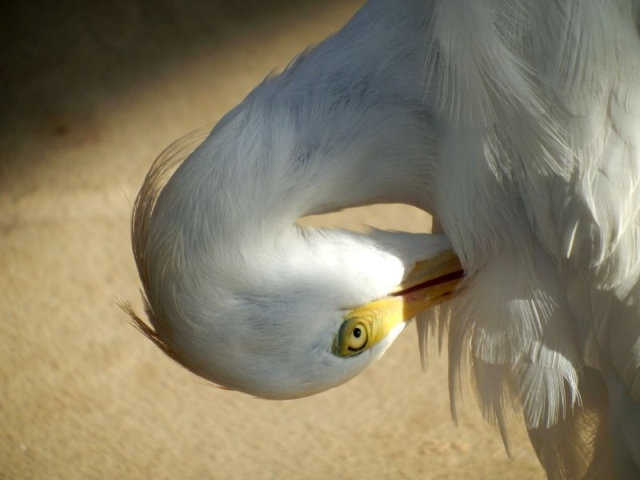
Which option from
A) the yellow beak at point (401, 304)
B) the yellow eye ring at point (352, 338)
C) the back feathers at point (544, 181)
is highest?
the back feathers at point (544, 181)

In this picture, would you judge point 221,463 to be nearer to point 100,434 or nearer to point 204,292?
point 100,434

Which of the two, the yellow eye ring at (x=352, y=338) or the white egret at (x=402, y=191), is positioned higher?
the white egret at (x=402, y=191)

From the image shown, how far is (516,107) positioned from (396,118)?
0.23m

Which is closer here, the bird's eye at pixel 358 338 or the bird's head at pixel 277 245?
the bird's head at pixel 277 245

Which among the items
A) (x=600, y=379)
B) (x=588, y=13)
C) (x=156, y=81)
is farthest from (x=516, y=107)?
(x=156, y=81)

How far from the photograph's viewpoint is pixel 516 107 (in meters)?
1.76

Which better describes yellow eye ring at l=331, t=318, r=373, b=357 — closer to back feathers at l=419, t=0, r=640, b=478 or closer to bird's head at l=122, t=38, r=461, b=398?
bird's head at l=122, t=38, r=461, b=398

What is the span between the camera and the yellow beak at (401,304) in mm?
1827

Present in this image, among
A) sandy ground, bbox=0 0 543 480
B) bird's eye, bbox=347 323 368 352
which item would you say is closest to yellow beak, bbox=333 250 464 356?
bird's eye, bbox=347 323 368 352

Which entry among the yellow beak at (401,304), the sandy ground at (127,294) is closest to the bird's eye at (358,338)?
the yellow beak at (401,304)

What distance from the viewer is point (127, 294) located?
3498 mm

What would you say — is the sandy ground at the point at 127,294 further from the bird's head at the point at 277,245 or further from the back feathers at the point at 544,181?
the back feathers at the point at 544,181

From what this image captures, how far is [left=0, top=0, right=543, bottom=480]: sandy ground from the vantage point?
308 centimetres

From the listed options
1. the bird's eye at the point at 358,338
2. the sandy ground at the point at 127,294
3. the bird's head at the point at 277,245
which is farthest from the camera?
the sandy ground at the point at 127,294
